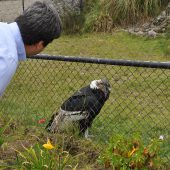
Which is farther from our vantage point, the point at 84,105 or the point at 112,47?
the point at 112,47

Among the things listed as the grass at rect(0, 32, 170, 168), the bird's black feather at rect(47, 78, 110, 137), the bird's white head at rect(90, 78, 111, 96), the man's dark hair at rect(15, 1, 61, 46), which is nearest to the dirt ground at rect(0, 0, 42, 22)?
the grass at rect(0, 32, 170, 168)

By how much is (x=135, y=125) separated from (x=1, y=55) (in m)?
2.98

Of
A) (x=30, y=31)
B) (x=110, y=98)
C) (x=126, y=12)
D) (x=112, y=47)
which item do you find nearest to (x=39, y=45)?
(x=30, y=31)

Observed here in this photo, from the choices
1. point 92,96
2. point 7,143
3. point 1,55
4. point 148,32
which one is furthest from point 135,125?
point 148,32

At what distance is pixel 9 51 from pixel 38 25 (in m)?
0.28

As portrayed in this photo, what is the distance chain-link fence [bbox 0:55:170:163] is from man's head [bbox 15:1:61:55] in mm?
1259

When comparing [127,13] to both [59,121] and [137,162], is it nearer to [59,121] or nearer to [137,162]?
[59,121]

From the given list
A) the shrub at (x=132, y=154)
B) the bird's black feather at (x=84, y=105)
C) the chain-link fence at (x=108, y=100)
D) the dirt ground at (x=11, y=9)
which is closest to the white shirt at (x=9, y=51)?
the shrub at (x=132, y=154)

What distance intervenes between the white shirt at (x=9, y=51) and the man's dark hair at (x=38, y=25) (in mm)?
47

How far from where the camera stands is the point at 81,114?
15.2 ft

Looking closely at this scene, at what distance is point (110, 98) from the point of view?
645cm

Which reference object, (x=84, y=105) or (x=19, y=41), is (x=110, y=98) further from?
(x=19, y=41)

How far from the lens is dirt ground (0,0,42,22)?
511 inches

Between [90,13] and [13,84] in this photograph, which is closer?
[13,84]
